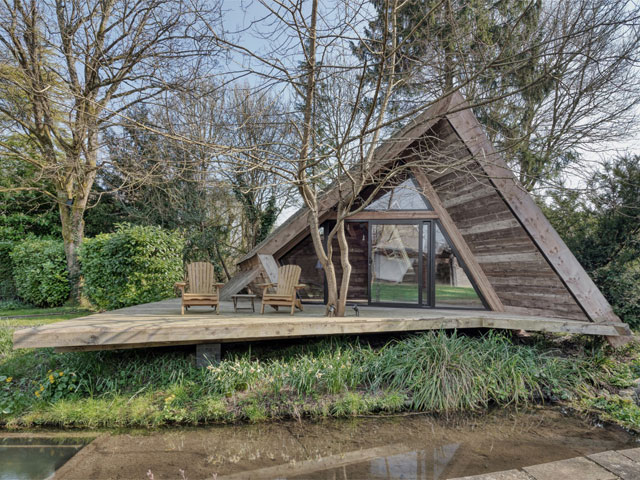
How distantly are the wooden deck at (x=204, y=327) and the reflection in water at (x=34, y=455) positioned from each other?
843 mm

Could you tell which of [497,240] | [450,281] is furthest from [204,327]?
[497,240]

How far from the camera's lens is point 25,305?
9547 millimetres

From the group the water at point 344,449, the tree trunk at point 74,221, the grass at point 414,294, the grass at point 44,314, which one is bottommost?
the water at point 344,449

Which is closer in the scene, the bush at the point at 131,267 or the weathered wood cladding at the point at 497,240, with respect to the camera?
the weathered wood cladding at the point at 497,240

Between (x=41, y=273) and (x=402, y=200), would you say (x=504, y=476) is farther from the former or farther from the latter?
(x=41, y=273)

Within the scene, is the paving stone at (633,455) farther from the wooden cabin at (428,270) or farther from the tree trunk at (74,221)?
the tree trunk at (74,221)

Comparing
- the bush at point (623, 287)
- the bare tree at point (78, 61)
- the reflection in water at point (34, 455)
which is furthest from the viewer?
the bare tree at point (78, 61)

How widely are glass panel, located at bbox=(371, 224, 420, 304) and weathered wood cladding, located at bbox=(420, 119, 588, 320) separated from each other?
2.82 ft

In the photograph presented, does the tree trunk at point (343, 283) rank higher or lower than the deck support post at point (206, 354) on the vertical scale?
higher

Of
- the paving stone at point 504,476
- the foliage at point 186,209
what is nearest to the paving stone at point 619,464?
the paving stone at point 504,476

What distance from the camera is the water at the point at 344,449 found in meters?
2.88

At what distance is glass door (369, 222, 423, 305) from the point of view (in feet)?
21.7

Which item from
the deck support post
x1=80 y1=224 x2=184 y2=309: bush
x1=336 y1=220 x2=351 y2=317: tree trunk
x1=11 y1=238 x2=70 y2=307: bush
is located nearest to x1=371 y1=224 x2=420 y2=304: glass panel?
x1=336 y1=220 x2=351 y2=317: tree trunk

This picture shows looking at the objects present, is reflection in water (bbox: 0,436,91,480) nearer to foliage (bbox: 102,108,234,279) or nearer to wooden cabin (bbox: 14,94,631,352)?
wooden cabin (bbox: 14,94,631,352)
